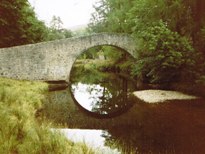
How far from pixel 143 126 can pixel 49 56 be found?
13.1 m

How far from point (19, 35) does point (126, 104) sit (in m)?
13.1

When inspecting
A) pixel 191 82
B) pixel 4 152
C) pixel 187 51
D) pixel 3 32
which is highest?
pixel 3 32

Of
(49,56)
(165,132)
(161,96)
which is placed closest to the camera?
(165,132)

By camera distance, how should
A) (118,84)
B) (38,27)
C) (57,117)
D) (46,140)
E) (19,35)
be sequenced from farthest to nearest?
(38,27) < (19,35) < (118,84) < (57,117) < (46,140)

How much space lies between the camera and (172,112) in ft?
41.6

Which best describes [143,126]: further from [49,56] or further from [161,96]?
[49,56]

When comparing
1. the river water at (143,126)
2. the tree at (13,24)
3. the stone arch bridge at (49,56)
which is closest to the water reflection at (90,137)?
the river water at (143,126)

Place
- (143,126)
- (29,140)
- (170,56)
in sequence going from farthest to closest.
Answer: (170,56) → (143,126) → (29,140)

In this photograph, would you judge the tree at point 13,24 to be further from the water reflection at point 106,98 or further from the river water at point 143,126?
the river water at point 143,126

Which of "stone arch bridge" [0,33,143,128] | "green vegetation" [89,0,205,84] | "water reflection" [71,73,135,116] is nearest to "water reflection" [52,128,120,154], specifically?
"water reflection" [71,73,135,116]

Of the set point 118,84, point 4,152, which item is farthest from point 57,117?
point 118,84

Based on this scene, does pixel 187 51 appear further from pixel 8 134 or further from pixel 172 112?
pixel 8 134

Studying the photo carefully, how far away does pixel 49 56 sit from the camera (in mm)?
22547

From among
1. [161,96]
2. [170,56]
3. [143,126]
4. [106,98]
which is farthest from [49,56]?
[143,126]
